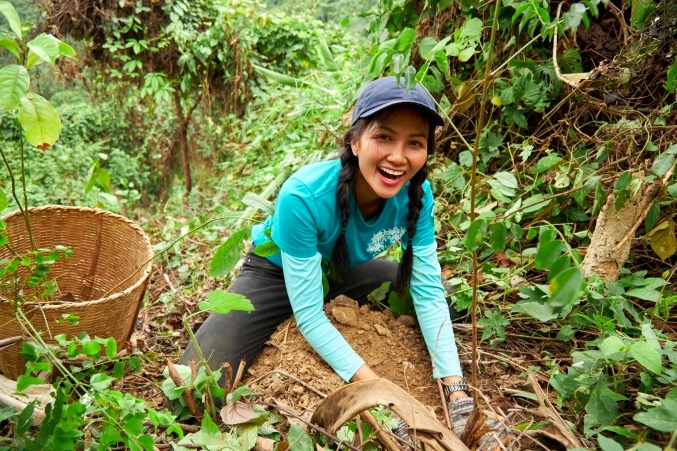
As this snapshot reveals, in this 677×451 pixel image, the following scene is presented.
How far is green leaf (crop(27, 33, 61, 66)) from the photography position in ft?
3.61

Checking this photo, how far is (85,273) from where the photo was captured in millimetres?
2211

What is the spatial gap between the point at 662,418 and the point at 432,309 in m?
0.90

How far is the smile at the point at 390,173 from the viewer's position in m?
1.59

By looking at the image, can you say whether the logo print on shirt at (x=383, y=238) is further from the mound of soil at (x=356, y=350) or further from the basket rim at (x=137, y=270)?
the basket rim at (x=137, y=270)

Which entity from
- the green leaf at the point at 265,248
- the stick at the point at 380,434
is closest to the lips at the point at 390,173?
the green leaf at the point at 265,248

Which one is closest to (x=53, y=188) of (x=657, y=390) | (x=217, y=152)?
(x=217, y=152)

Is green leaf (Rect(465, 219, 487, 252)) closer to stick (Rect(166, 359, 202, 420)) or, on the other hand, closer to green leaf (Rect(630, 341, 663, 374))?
green leaf (Rect(630, 341, 663, 374))

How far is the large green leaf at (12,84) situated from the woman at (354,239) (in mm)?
781

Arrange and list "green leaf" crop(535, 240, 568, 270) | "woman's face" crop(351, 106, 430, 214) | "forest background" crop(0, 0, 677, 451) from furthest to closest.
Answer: "woman's face" crop(351, 106, 430, 214) < "forest background" crop(0, 0, 677, 451) < "green leaf" crop(535, 240, 568, 270)

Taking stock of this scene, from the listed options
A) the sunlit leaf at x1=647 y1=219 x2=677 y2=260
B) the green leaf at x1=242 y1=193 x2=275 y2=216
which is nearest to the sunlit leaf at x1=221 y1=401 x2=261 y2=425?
the green leaf at x1=242 y1=193 x2=275 y2=216

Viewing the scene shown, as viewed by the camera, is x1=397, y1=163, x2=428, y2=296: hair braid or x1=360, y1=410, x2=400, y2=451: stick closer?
x1=360, y1=410, x2=400, y2=451: stick

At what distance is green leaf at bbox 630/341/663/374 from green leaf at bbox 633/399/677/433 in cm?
25

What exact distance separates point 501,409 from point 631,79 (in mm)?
1491

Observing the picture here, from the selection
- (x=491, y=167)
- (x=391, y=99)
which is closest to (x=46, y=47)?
(x=391, y=99)
